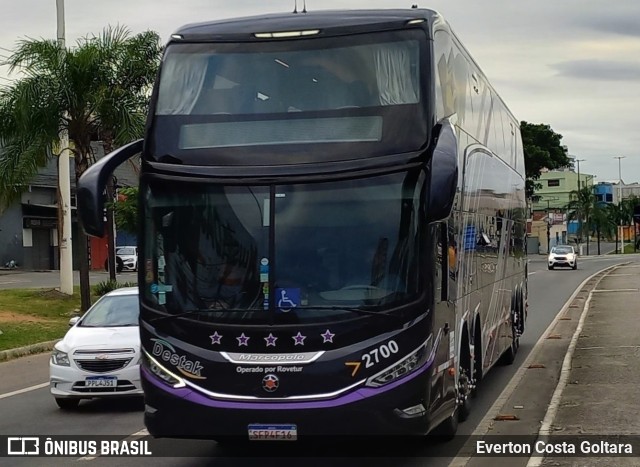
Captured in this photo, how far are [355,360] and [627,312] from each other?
18878mm

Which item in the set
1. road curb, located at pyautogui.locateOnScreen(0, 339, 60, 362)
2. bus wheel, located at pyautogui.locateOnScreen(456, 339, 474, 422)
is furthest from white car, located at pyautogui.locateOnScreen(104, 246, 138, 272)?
bus wheel, located at pyautogui.locateOnScreen(456, 339, 474, 422)

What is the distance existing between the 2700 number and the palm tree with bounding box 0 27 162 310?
1852 centimetres

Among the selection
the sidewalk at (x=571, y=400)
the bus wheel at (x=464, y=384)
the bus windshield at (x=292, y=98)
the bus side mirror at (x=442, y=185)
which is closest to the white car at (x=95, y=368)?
the bus wheel at (x=464, y=384)

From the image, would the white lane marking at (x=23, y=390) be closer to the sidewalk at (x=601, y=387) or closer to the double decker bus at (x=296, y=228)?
the double decker bus at (x=296, y=228)

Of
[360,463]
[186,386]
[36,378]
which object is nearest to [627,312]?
[36,378]

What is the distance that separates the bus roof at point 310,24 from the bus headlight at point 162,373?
2.87m

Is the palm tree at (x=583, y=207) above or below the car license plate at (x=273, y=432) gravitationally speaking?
above

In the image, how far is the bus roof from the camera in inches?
339

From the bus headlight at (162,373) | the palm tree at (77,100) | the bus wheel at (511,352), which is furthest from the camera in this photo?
the palm tree at (77,100)

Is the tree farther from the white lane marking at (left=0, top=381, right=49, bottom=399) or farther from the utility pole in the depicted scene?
the white lane marking at (left=0, top=381, right=49, bottom=399)

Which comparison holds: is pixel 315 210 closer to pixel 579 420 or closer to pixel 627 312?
pixel 579 420

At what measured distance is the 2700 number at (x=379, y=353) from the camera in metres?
7.74

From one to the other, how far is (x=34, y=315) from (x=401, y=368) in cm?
2029

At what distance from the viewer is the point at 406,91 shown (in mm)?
8328
